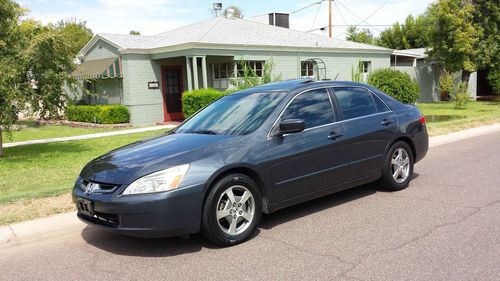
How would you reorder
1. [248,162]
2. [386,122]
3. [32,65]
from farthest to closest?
[32,65] < [386,122] < [248,162]

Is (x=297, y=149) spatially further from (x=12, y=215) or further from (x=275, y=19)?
(x=275, y=19)

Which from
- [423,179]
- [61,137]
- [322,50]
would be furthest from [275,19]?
[423,179]

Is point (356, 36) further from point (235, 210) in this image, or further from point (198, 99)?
point (235, 210)

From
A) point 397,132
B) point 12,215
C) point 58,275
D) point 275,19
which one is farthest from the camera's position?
point 275,19

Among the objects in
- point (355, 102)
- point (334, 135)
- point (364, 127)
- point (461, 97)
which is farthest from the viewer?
point (461, 97)

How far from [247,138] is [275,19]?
2507 cm

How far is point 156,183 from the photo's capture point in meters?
4.43

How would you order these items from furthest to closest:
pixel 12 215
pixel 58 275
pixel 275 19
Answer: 1. pixel 275 19
2. pixel 12 215
3. pixel 58 275

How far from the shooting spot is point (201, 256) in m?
4.55

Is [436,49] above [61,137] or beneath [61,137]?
above

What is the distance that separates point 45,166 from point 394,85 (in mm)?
12742

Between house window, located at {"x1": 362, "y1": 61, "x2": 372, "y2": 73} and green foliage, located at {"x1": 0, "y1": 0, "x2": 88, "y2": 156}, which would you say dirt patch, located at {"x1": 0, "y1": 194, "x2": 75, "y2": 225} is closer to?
green foliage, located at {"x1": 0, "y1": 0, "x2": 88, "y2": 156}

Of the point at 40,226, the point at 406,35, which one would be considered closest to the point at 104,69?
the point at 40,226

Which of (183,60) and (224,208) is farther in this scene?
(183,60)
